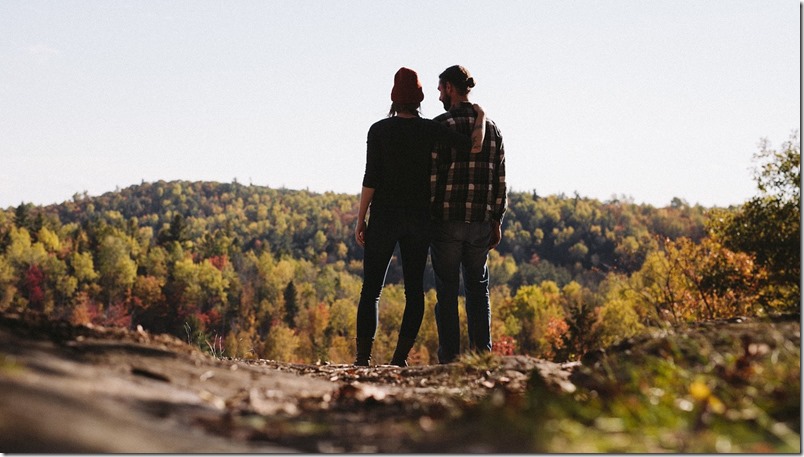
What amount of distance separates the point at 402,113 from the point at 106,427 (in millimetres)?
4453

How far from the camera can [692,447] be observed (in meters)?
2.62

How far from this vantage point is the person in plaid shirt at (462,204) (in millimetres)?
6457

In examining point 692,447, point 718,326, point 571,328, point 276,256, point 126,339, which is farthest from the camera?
point 276,256

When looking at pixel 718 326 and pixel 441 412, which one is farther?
pixel 718 326

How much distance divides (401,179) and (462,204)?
1.81 ft

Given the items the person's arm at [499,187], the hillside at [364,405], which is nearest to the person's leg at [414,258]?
the person's arm at [499,187]

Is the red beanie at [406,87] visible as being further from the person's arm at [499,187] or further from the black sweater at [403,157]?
the person's arm at [499,187]

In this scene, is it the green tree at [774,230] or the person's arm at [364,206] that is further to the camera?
the green tree at [774,230]

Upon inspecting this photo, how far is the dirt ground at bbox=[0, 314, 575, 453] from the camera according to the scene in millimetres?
2412

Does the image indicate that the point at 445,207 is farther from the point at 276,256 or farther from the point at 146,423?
the point at 276,256

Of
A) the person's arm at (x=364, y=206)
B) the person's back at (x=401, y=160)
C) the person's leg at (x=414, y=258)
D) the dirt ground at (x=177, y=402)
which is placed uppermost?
the person's back at (x=401, y=160)

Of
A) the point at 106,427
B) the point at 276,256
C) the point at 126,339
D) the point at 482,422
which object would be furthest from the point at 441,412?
the point at 276,256

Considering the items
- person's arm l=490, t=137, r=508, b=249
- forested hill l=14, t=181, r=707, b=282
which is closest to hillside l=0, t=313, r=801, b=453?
person's arm l=490, t=137, r=508, b=249

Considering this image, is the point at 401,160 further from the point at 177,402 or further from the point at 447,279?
the point at 177,402
